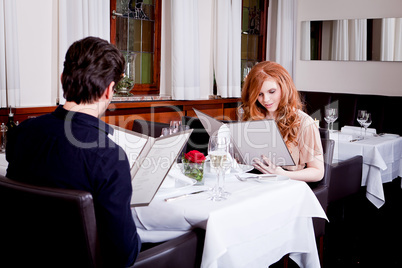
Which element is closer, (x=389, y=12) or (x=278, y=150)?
(x=278, y=150)

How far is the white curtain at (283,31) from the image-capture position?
6.22 meters

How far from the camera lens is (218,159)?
1.70 metres

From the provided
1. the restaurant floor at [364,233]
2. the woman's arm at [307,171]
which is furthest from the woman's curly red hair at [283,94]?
the restaurant floor at [364,233]

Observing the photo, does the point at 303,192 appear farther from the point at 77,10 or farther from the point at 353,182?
the point at 77,10

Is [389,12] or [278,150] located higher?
[389,12]

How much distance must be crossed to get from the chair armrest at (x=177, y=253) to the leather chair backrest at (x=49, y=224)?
243 millimetres

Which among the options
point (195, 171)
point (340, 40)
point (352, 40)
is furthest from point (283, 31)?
point (195, 171)

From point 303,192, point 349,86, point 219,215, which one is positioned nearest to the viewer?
point 219,215

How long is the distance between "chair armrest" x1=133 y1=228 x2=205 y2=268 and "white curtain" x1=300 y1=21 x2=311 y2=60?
16.8ft

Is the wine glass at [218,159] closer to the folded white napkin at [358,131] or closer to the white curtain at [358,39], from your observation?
the folded white napkin at [358,131]

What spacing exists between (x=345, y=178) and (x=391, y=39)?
3.07m

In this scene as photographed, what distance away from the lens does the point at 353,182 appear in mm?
3266

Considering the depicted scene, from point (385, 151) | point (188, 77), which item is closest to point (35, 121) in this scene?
point (385, 151)

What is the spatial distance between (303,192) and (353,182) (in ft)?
4.90
